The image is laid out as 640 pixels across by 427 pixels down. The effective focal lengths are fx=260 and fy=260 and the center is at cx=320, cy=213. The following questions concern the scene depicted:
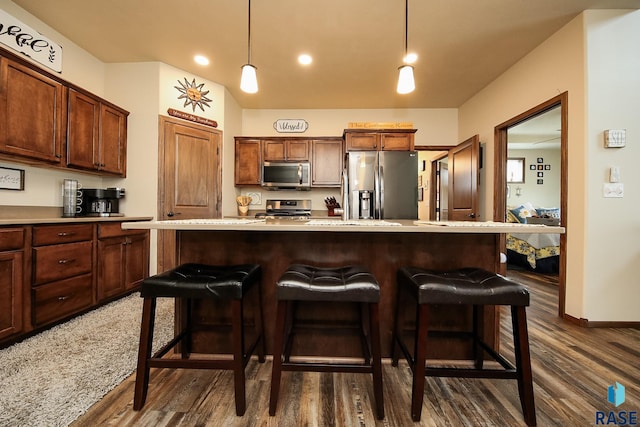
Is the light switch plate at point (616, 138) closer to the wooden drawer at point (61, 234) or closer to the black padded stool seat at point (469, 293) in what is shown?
the black padded stool seat at point (469, 293)

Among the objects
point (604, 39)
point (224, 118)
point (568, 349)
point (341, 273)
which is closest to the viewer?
point (341, 273)

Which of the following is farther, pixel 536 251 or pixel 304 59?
pixel 536 251

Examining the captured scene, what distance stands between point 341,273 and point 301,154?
10.5ft

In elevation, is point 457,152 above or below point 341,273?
above

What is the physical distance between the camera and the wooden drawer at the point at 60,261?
1970mm

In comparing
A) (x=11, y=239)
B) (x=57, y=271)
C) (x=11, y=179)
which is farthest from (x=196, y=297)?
(x=11, y=179)

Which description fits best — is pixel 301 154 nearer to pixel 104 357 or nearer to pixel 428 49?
pixel 428 49

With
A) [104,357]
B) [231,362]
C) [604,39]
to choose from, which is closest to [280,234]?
[231,362]

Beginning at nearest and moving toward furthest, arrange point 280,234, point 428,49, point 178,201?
point 280,234
point 428,49
point 178,201

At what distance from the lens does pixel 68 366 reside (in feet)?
5.15

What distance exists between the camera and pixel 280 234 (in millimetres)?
1568

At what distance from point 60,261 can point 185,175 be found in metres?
1.59

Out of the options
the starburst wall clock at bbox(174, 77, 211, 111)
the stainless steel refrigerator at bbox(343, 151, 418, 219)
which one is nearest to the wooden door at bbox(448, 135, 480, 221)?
the stainless steel refrigerator at bbox(343, 151, 418, 219)

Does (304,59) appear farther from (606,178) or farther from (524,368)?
(524,368)
